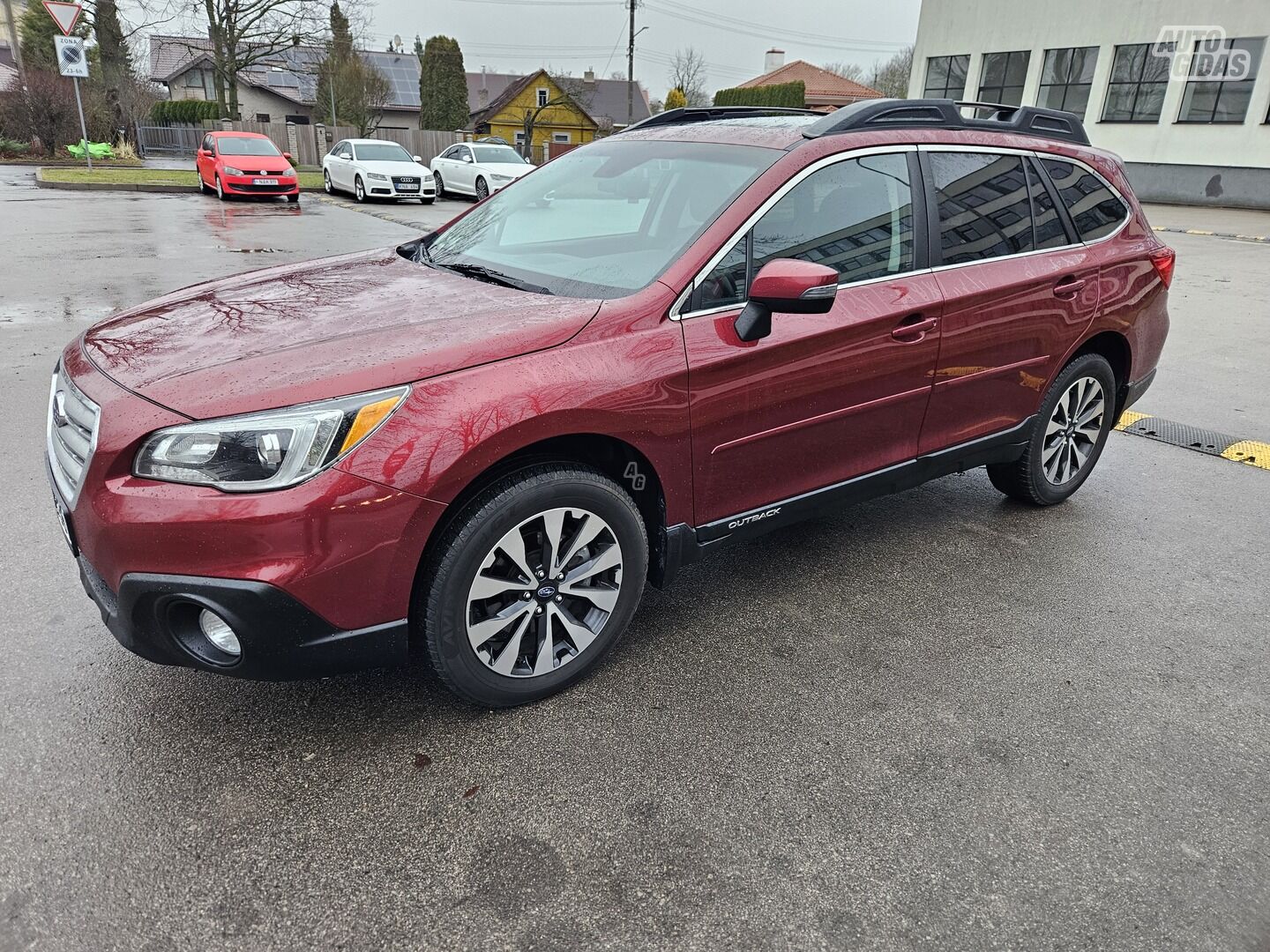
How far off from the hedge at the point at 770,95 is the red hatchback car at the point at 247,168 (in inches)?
910

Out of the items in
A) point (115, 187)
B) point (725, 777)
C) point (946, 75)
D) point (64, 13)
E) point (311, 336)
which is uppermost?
point (946, 75)

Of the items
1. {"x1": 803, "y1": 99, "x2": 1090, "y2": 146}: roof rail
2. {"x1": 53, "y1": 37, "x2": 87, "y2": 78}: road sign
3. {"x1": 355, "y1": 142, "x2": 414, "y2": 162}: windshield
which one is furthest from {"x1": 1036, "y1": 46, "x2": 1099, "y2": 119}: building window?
{"x1": 803, "y1": 99, "x2": 1090, "y2": 146}: roof rail

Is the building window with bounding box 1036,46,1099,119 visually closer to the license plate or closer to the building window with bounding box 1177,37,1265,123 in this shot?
the building window with bounding box 1177,37,1265,123

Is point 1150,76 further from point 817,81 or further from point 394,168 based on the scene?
point 817,81

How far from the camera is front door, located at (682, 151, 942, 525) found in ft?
9.59

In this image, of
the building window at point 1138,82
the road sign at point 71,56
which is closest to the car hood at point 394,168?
the road sign at point 71,56

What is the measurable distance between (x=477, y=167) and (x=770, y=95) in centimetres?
2842

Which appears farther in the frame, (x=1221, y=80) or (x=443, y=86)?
(x=443, y=86)

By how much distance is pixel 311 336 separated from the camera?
8.46 ft

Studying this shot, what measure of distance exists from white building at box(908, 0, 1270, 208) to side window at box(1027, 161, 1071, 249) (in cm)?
2571

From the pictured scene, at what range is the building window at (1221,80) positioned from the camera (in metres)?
24.2

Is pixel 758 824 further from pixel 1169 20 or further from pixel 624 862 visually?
pixel 1169 20

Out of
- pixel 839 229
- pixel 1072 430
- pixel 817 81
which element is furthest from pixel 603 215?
pixel 817 81

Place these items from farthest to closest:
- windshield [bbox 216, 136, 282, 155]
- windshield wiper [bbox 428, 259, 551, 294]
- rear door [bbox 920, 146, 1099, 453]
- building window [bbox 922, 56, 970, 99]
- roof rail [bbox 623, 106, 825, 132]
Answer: building window [bbox 922, 56, 970, 99]
windshield [bbox 216, 136, 282, 155]
roof rail [bbox 623, 106, 825, 132]
rear door [bbox 920, 146, 1099, 453]
windshield wiper [bbox 428, 259, 551, 294]
